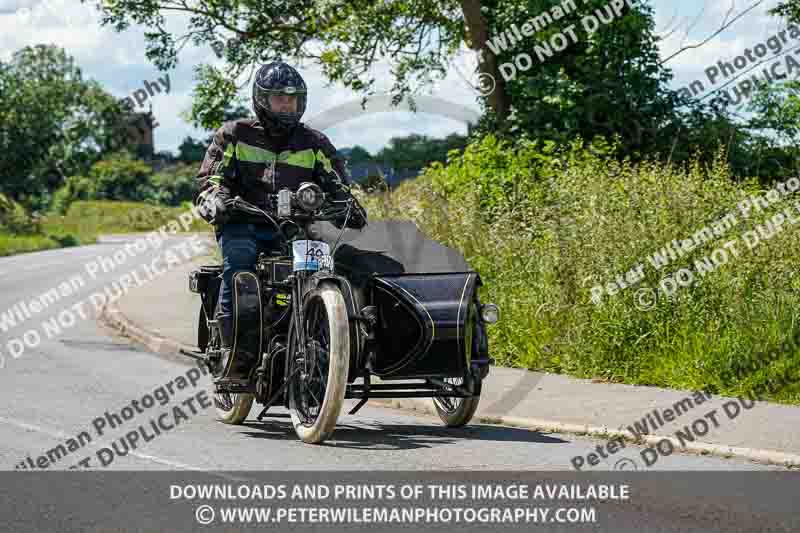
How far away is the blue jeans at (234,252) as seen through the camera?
8453 mm

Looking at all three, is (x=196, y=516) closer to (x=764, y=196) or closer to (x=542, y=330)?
(x=542, y=330)

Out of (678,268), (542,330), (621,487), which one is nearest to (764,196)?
(678,268)

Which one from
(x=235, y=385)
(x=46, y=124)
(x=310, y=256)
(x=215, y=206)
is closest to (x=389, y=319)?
(x=310, y=256)

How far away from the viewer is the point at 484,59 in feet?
69.9

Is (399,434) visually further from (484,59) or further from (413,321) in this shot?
(484,59)

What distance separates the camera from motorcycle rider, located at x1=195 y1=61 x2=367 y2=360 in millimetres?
8453

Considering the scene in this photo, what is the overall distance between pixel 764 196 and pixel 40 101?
92.3 meters

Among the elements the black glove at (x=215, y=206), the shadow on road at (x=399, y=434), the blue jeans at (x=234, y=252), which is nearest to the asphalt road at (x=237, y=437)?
the shadow on road at (x=399, y=434)

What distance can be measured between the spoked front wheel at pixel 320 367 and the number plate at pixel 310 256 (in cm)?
28

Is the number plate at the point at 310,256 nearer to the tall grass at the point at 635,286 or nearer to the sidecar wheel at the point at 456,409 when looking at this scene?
the sidecar wheel at the point at 456,409

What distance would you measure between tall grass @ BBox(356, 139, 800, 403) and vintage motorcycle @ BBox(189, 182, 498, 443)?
9.38 ft

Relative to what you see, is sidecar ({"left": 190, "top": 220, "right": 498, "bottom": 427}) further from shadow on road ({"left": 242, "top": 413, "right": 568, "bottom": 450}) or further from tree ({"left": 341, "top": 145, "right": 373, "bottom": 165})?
tree ({"left": 341, "top": 145, "right": 373, "bottom": 165})

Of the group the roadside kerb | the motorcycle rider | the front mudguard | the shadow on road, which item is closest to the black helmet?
the motorcycle rider

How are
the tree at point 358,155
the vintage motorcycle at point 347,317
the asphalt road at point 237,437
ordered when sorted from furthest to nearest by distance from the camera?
the tree at point 358,155
the vintage motorcycle at point 347,317
the asphalt road at point 237,437
